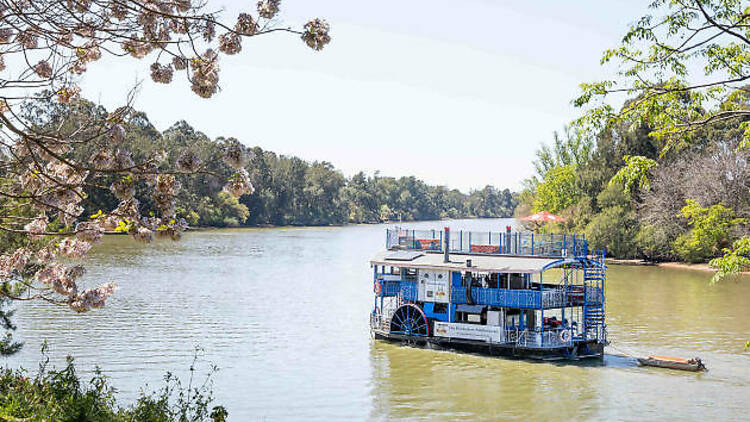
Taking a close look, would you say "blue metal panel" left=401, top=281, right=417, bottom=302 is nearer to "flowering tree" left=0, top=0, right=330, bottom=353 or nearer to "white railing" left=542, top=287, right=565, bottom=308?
"white railing" left=542, top=287, right=565, bottom=308

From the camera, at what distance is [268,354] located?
2469 cm

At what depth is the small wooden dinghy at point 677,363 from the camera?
22266mm

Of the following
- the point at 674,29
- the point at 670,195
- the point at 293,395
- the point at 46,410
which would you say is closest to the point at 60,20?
the point at 46,410

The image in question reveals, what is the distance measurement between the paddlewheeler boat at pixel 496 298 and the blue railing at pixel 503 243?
4cm

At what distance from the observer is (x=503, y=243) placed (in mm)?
25531

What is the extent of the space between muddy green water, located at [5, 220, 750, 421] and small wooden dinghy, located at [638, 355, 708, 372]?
0.97 feet

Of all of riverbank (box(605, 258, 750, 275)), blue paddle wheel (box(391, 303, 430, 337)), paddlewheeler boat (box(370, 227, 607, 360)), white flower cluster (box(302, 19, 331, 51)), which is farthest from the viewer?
riverbank (box(605, 258, 750, 275))

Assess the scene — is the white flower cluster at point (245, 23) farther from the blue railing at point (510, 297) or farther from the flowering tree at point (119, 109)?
the blue railing at point (510, 297)

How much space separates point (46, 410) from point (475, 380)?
1400cm

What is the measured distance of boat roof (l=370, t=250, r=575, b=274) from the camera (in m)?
23.0

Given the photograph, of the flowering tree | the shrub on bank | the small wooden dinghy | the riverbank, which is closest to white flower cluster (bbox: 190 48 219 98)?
the flowering tree

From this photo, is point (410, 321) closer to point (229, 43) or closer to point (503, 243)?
point (503, 243)

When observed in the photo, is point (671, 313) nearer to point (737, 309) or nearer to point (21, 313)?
point (737, 309)

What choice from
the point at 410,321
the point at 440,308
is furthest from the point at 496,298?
the point at 410,321
